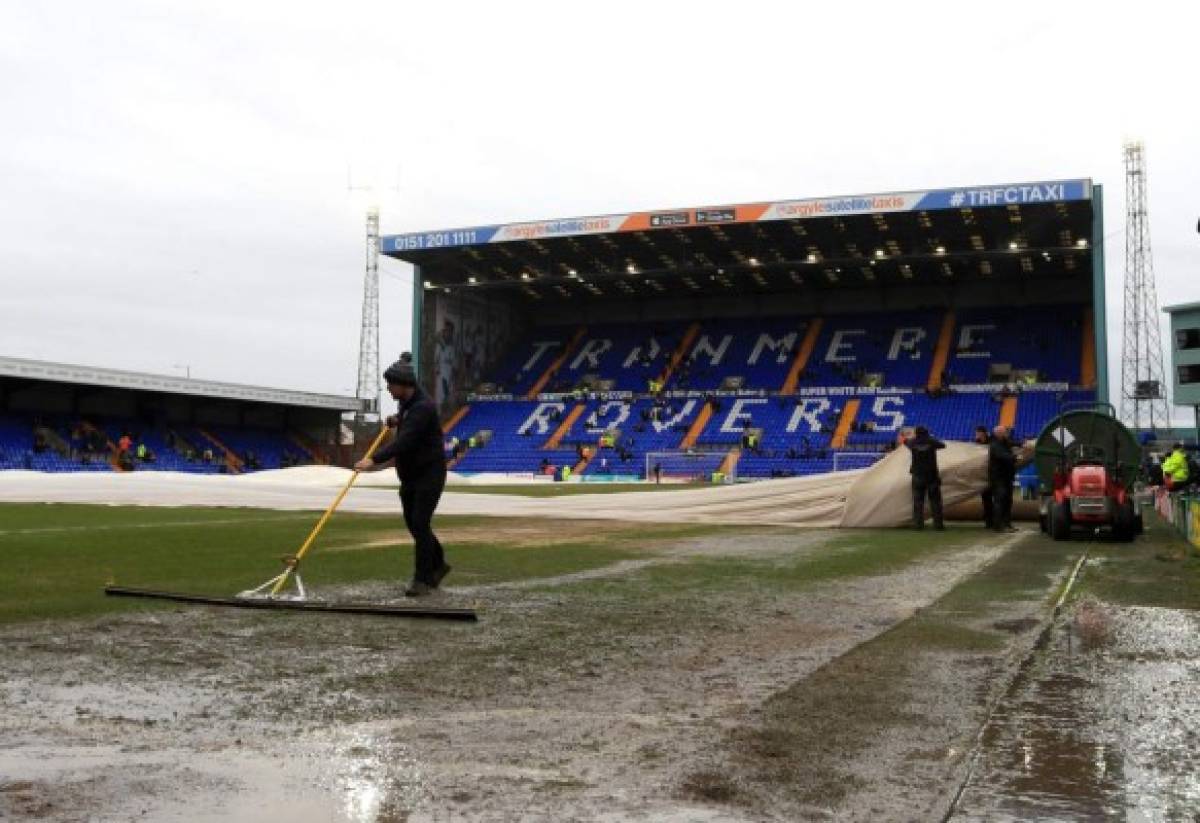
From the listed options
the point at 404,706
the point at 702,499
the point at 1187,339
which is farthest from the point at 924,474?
the point at 1187,339

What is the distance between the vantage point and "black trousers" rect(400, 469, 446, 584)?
8344 mm

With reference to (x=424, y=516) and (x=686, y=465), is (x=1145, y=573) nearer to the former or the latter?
(x=424, y=516)

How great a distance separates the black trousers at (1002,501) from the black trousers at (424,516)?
41.0ft

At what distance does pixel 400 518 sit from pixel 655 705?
15.0 m

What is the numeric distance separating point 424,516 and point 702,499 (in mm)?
11431

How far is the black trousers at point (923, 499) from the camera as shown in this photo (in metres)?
17.6

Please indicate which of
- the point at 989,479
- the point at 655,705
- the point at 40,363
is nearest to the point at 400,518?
the point at 989,479

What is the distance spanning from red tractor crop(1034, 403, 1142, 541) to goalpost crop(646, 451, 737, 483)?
30320mm

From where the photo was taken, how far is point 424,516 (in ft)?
27.4

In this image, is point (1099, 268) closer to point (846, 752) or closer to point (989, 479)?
point (989, 479)

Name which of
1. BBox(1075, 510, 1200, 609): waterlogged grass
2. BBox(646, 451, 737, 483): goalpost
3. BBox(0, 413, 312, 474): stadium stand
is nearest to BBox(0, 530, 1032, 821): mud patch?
BBox(1075, 510, 1200, 609): waterlogged grass

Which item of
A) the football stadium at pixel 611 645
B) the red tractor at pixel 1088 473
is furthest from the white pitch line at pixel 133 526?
the red tractor at pixel 1088 473

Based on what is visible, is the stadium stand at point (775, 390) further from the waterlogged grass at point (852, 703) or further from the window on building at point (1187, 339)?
the waterlogged grass at point (852, 703)

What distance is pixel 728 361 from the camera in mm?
58094
